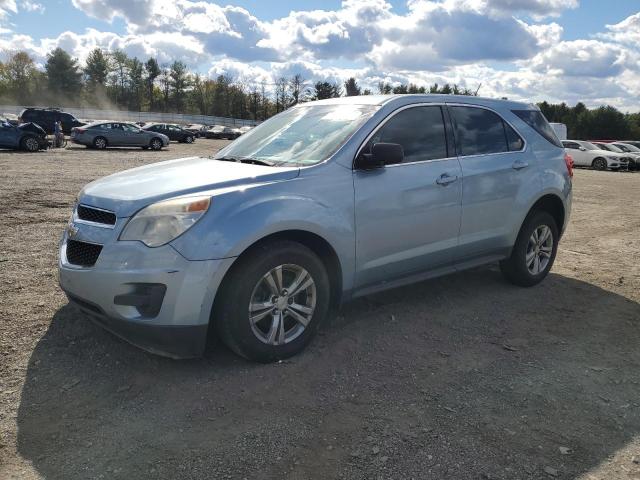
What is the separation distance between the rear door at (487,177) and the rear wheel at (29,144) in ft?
71.8

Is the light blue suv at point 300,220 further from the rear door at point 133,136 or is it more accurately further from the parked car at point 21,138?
the rear door at point 133,136

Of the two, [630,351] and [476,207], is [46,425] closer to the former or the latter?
[476,207]

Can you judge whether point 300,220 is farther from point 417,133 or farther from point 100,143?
point 100,143

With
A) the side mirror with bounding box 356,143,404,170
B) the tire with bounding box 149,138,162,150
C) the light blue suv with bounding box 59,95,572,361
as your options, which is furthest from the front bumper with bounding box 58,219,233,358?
the tire with bounding box 149,138,162,150

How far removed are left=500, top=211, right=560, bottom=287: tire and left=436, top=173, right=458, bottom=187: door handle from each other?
124cm

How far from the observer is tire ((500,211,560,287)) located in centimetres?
538

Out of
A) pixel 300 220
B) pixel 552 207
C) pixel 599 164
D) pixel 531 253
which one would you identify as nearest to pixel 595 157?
pixel 599 164

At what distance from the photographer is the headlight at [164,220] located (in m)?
3.30

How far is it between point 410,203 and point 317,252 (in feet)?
2.88

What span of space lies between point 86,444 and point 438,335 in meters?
2.65

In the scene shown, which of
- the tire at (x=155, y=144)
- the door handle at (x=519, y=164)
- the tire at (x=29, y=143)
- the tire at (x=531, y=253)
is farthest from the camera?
the tire at (x=155, y=144)

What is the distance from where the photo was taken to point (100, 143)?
2778 cm

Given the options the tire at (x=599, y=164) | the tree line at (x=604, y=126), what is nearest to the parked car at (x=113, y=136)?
the tire at (x=599, y=164)

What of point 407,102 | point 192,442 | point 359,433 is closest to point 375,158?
point 407,102
